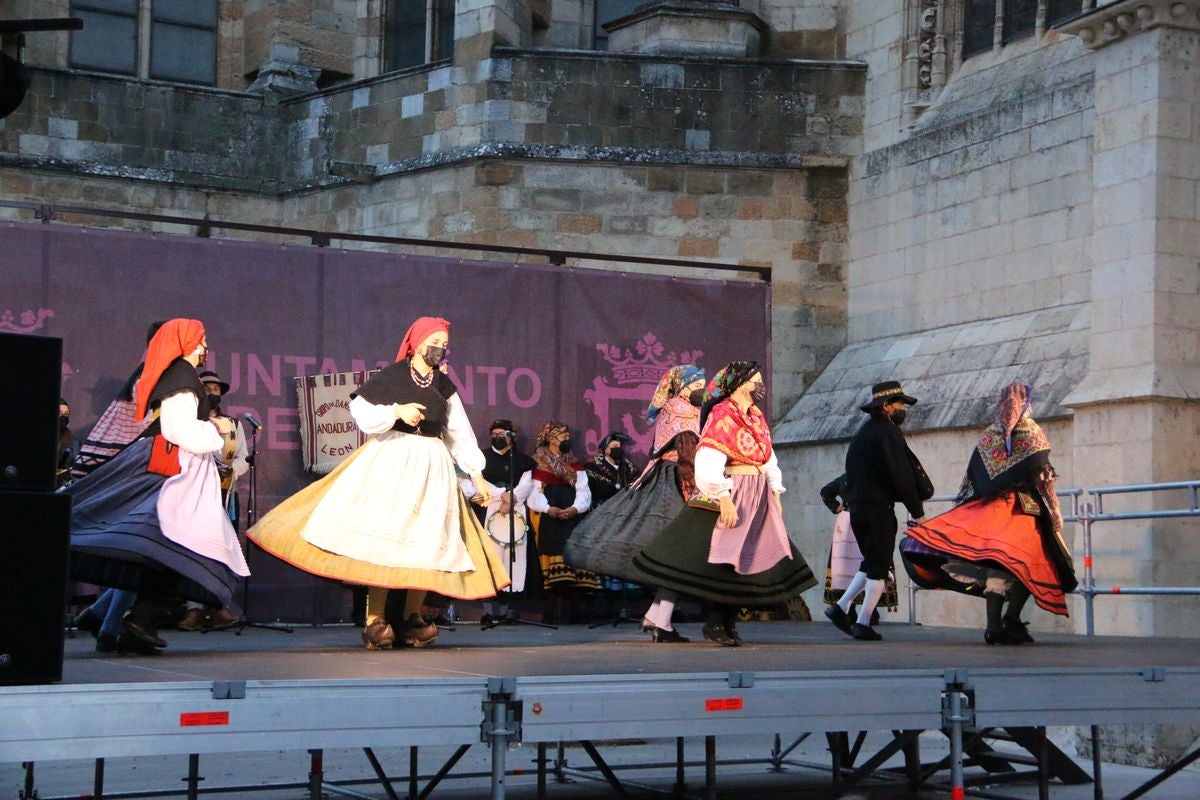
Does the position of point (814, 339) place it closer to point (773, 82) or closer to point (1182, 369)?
point (773, 82)

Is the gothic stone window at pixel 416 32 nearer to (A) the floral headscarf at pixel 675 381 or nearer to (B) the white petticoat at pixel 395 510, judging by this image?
(A) the floral headscarf at pixel 675 381

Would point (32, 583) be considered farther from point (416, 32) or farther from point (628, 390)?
point (416, 32)

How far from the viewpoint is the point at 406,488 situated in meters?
8.58

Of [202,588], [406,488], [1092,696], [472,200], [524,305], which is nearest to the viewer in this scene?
[1092,696]

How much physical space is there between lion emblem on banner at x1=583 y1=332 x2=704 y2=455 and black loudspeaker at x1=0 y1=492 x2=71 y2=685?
9.97 m

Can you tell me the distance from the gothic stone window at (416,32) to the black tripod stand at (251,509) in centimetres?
705

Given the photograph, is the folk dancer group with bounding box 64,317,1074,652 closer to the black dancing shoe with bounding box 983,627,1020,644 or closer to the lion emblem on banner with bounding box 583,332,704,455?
the black dancing shoe with bounding box 983,627,1020,644

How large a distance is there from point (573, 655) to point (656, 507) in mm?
2616

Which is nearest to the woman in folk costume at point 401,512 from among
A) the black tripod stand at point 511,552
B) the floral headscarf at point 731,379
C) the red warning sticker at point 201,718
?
the floral headscarf at point 731,379

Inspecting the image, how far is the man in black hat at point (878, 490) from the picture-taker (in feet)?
33.7

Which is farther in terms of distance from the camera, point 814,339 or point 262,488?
point 814,339

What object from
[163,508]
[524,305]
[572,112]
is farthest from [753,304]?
[163,508]

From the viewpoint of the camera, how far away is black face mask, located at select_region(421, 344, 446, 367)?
8.82 metres

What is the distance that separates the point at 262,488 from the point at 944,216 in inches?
271
